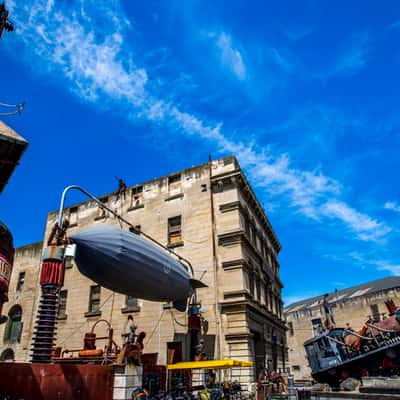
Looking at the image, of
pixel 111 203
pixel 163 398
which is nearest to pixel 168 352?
pixel 163 398

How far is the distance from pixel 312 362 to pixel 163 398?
10.2 m

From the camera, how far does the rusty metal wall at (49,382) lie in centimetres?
872

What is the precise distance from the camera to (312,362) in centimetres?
1881

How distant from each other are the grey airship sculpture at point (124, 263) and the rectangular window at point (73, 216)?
1623cm

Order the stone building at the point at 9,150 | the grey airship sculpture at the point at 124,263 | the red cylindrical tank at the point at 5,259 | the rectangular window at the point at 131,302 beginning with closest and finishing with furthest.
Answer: the red cylindrical tank at the point at 5,259 < the stone building at the point at 9,150 < the grey airship sculpture at the point at 124,263 < the rectangular window at the point at 131,302

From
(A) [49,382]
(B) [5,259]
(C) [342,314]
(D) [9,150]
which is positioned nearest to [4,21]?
(D) [9,150]

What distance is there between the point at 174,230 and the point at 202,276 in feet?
14.1

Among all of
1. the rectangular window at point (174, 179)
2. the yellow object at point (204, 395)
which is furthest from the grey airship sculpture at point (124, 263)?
the rectangular window at point (174, 179)

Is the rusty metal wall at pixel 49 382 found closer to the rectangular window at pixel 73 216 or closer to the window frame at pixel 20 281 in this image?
the rectangular window at pixel 73 216

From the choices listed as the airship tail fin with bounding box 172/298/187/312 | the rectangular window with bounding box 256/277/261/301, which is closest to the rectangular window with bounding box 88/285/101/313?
the airship tail fin with bounding box 172/298/187/312

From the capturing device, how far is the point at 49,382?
9031 millimetres

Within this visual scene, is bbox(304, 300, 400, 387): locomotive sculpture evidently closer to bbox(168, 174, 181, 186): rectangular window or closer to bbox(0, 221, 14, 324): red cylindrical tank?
bbox(168, 174, 181, 186): rectangular window

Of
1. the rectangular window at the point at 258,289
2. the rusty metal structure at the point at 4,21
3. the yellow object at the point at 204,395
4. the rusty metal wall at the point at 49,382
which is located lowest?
the yellow object at the point at 204,395

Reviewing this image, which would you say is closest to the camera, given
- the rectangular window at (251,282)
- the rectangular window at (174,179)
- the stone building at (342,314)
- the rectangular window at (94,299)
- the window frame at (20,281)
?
the rectangular window at (251,282)
